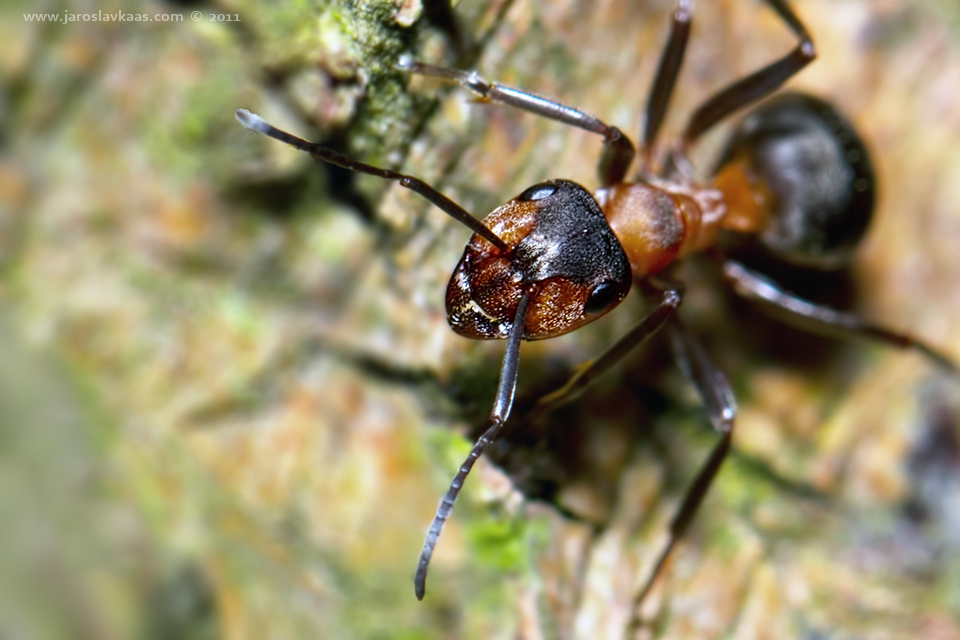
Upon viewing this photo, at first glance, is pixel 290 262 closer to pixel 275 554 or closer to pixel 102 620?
pixel 275 554

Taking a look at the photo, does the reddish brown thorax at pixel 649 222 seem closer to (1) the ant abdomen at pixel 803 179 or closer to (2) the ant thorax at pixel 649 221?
(2) the ant thorax at pixel 649 221

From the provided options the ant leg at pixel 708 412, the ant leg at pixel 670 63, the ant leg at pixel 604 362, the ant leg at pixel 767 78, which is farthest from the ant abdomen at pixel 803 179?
the ant leg at pixel 604 362

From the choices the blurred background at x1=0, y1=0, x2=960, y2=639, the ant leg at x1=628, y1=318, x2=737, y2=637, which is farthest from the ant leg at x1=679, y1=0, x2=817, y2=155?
the ant leg at x1=628, y1=318, x2=737, y2=637

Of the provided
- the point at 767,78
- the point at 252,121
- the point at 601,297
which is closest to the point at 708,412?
the point at 601,297

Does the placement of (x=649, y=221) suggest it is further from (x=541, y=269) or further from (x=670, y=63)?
(x=541, y=269)

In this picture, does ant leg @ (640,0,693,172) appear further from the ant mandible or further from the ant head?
the ant head
